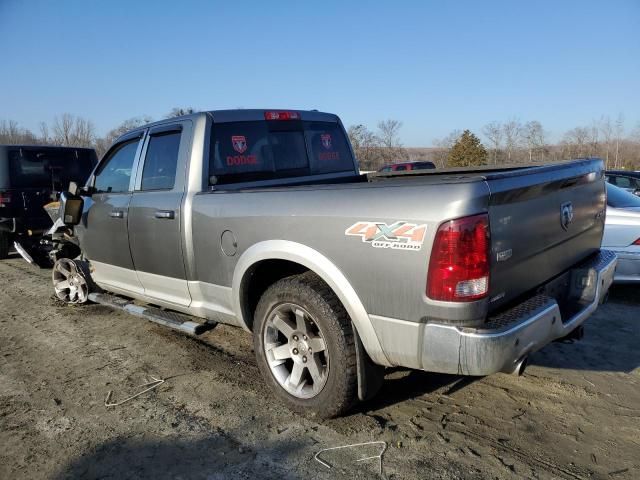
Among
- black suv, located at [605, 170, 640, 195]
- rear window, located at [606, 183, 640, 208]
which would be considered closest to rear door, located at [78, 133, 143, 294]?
rear window, located at [606, 183, 640, 208]

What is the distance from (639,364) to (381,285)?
272 centimetres

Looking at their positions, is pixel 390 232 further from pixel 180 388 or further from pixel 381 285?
pixel 180 388

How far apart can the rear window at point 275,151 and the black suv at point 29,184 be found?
590 cm

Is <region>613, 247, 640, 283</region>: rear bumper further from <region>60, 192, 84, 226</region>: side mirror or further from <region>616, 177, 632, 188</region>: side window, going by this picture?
<region>616, 177, 632, 188</region>: side window

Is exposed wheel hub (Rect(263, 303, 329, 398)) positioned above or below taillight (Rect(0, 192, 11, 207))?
below

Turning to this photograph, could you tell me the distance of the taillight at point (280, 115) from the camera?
14.8 feet

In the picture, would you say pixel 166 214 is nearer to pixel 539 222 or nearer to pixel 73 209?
pixel 73 209

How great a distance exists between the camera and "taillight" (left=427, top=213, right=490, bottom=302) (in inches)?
98.6

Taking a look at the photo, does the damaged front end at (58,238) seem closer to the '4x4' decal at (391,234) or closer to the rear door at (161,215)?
the rear door at (161,215)

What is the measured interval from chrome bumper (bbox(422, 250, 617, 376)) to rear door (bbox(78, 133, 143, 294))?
10.3 ft

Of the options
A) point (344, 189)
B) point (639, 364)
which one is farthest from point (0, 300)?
point (639, 364)

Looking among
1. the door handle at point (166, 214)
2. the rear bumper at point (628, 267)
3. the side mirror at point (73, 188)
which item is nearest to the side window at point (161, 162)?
the door handle at point (166, 214)

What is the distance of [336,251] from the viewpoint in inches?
117

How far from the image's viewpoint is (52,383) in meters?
4.00
